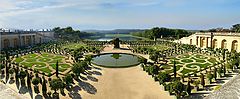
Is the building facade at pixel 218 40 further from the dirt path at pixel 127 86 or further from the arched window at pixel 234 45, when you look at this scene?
the dirt path at pixel 127 86

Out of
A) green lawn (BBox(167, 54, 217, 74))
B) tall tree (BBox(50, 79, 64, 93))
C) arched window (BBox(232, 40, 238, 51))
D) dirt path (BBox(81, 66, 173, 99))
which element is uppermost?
arched window (BBox(232, 40, 238, 51))

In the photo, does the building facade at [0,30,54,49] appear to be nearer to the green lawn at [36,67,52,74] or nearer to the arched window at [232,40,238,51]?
the green lawn at [36,67,52,74]

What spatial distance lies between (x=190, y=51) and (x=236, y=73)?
78.3 ft

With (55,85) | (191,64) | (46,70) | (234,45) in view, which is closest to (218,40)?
(234,45)

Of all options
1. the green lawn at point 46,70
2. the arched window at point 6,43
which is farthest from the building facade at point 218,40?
the arched window at point 6,43

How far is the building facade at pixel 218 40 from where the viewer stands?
58141 mm

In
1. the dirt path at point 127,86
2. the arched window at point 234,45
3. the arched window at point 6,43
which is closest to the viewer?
the dirt path at point 127,86

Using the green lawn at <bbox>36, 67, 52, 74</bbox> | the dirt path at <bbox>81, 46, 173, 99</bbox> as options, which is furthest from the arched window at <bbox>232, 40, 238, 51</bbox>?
the green lawn at <bbox>36, 67, 52, 74</bbox>

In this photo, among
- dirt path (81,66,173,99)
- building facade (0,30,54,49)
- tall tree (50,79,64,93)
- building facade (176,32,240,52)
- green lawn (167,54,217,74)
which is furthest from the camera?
building facade (0,30,54,49)

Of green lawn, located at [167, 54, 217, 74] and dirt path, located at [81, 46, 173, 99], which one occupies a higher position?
green lawn, located at [167, 54, 217, 74]

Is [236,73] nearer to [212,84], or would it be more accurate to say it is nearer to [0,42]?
[212,84]

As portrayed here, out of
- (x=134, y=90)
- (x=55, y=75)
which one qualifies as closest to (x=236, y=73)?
(x=134, y=90)

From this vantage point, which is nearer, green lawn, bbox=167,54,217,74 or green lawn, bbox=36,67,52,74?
green lawn, bbox=36,67,52,74

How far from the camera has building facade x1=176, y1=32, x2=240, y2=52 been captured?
58141 mm
